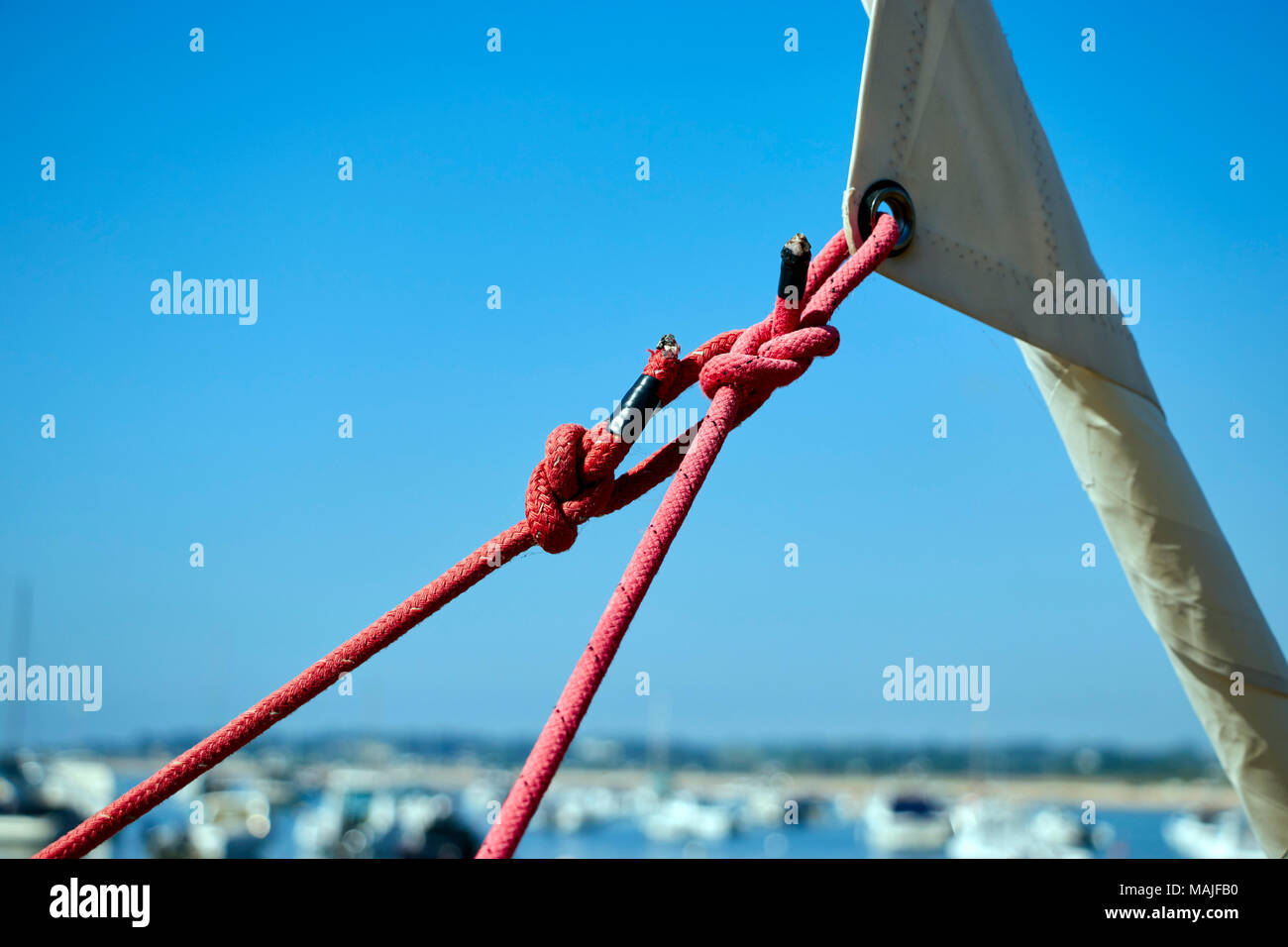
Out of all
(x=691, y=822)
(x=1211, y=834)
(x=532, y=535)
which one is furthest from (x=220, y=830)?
(x=1211, y=834)

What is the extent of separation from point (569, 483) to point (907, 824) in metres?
55.3

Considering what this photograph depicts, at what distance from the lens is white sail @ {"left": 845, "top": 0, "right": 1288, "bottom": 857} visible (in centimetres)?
269

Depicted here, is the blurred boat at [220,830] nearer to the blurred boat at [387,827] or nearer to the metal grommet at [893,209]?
the blurred boat at [387,827]

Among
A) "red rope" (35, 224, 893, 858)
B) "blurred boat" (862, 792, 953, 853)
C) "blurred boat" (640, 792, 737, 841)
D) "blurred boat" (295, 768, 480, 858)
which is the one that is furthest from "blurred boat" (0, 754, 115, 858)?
"blurred boat" (862, 792, 953, 853)

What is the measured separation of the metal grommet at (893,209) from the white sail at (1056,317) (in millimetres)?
25

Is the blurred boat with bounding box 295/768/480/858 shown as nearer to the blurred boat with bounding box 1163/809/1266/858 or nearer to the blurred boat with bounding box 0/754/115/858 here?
the blurred boat with bounding box 0/754/115/858

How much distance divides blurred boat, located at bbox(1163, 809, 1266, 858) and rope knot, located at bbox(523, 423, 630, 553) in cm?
4007

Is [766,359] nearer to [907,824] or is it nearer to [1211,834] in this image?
[1211,834]

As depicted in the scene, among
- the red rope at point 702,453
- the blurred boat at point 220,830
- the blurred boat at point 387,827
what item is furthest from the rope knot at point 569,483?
the blurred boat at point 220,830
